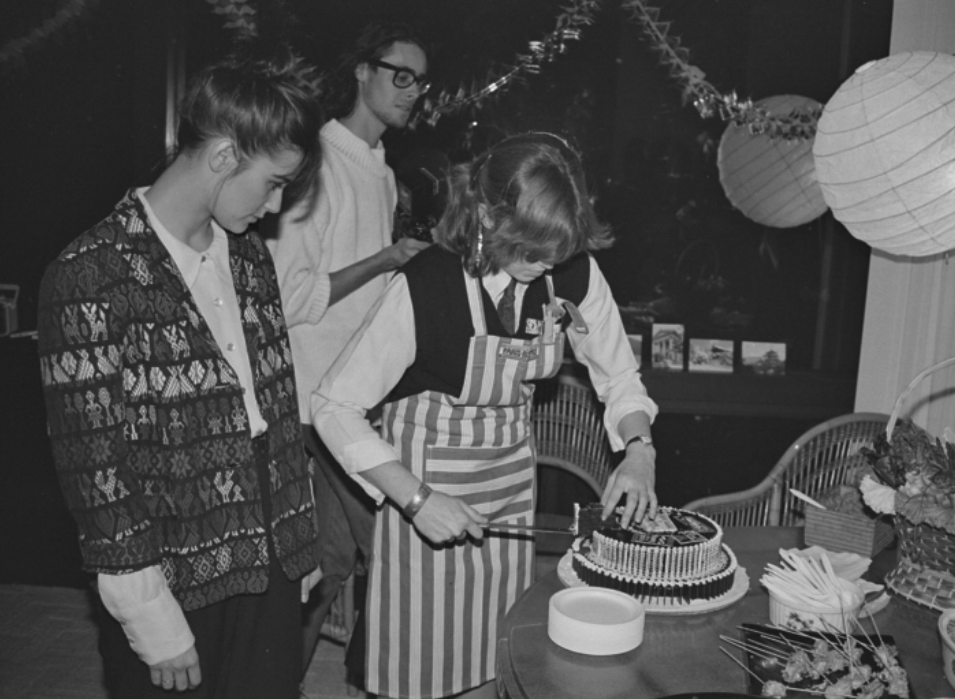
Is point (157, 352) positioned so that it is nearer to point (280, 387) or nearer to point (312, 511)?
point (280, 387)

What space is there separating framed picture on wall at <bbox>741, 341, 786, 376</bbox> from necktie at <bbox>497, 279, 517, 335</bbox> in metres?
1.79

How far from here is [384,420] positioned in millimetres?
2088

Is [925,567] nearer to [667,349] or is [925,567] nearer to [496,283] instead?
[496,283]

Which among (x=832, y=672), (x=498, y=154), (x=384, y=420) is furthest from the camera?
(x=384, y=420)

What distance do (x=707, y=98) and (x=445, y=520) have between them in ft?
7.16

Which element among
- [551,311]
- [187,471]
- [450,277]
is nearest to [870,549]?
[551,311]

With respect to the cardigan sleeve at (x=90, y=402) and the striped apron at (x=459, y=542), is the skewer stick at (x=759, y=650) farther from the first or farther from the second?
the cardigan sleeve at (x=90, y=402)

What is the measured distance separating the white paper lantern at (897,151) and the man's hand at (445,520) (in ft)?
3.70

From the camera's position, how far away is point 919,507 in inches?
66.2

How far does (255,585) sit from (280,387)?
34 centimetres

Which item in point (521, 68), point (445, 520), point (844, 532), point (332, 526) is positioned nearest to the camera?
point (445, 520)

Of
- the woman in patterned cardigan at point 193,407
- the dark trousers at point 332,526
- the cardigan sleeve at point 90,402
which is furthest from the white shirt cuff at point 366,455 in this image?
the dark trousers at point 332,526

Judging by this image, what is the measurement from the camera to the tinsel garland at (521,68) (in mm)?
3393

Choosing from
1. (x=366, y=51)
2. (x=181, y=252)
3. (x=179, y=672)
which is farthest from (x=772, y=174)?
(x=179, y=672)
